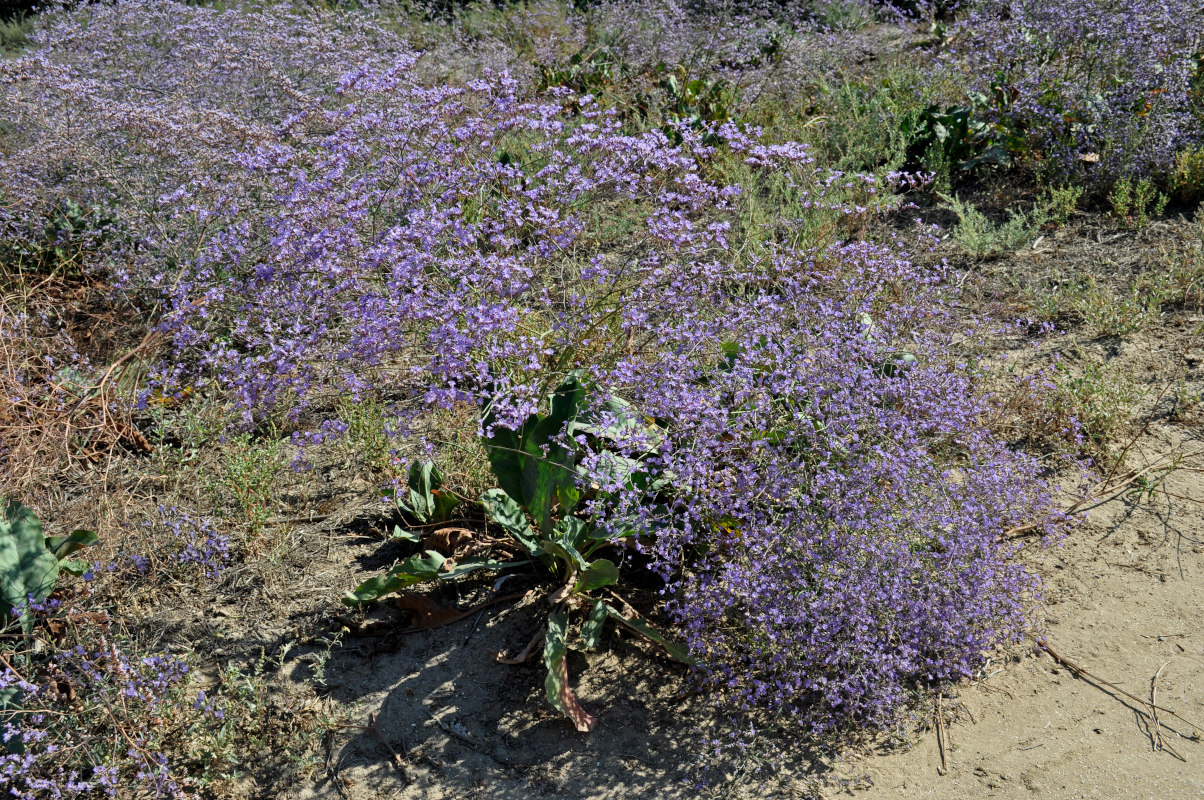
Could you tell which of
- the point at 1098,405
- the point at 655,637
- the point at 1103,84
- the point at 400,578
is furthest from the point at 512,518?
the point at 1103,84

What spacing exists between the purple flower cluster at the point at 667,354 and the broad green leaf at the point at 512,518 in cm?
29

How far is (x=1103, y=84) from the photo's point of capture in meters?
5.46

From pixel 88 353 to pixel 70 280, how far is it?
78 centimetres

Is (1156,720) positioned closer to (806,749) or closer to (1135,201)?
(806,749)

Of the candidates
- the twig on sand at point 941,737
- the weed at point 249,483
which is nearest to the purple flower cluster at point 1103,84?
the twig on sand at point 941,737

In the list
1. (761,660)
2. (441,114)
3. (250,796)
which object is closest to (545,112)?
(441,114)

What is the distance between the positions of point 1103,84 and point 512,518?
4807 millimetres

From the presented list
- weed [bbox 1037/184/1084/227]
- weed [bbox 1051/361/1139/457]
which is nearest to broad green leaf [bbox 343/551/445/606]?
weed [bbox 1051/361/1139/457]

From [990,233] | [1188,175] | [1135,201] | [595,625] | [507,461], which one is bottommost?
[595,625]

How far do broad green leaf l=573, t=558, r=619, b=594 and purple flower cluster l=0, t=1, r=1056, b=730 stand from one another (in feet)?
0.44

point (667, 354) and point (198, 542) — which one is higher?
point (667, 354)

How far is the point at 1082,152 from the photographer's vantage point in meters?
5.36

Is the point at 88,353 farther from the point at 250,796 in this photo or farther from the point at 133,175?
the point at 250,796

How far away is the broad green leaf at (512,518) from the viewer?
10.2 ft
